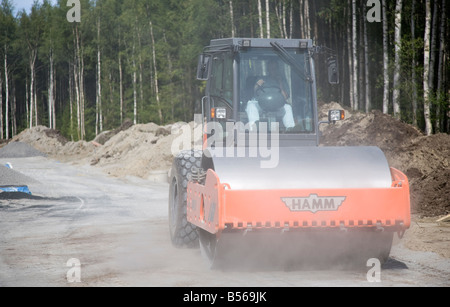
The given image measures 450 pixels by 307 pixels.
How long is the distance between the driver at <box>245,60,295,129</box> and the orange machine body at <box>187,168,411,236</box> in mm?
2222

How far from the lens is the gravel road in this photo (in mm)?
6352

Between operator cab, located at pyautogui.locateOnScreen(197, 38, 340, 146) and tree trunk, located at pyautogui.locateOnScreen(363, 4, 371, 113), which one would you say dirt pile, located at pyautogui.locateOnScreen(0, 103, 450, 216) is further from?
operator cab, located at pyautogui.locateOnScreen(197, 38, 340, 146)

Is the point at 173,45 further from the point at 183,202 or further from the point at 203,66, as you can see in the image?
the point at 183,202

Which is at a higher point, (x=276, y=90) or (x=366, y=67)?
(x=366, y=67)

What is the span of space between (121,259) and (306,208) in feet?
9.04

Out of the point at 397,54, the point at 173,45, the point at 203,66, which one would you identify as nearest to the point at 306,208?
the point at 203,66

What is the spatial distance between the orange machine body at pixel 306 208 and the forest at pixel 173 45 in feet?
56.7

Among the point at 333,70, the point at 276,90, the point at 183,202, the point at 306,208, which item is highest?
the point at 333,70

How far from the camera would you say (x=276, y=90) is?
8.63 m

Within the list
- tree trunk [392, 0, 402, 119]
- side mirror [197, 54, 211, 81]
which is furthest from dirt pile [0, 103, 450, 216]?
side mirror [197, 54, 211, 81]
